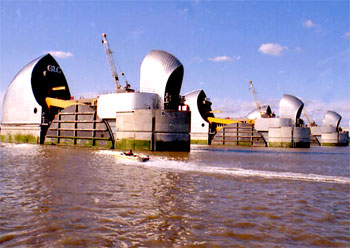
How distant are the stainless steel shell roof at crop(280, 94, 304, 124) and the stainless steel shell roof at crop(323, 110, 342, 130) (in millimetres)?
53246

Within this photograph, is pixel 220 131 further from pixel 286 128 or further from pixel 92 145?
pixel 92 145

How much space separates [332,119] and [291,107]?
5668 centimetres

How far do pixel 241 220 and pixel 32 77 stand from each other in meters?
58.8

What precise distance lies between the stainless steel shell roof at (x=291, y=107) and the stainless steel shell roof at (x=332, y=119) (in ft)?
175

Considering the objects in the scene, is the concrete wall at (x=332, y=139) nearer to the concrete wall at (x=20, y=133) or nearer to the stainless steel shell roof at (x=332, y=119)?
the stainless steel shell roof at (x=332, y=119)

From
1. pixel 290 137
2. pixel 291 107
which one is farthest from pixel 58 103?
pixel 291 107

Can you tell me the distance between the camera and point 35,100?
188 ft

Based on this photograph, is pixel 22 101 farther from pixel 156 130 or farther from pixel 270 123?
pixel 270 123

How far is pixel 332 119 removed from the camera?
127 metres

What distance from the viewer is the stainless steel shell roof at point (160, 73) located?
45.0m

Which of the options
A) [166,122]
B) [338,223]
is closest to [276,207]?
[338,223]

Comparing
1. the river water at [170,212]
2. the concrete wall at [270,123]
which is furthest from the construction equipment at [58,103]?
the concrete wall at [270,123]

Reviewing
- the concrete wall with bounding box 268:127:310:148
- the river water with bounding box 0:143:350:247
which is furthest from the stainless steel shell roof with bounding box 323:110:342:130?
the river water with bounding box 0:143:350:247

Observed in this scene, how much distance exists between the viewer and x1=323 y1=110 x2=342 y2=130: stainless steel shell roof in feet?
415
